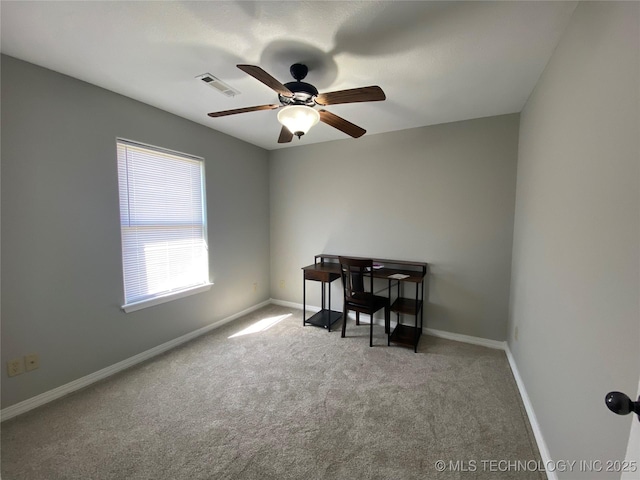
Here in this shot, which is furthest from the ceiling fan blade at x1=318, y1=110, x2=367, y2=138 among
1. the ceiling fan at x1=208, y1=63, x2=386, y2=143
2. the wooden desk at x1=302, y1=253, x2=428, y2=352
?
the wooden desk at x1=302, y1=253, x2=428, y2=352

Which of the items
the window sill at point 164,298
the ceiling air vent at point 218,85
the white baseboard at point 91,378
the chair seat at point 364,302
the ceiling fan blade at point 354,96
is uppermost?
the ceiling air vent at point 218,85

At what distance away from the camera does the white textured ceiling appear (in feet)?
4.43

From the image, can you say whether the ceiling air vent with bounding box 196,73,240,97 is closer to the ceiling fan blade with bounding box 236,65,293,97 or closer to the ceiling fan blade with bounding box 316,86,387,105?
the ceiling fan blade with bounding box 236,65,293,97

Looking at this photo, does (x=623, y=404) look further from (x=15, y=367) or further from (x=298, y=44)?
(x=15, y=367)

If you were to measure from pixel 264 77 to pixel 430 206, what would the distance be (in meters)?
2.31

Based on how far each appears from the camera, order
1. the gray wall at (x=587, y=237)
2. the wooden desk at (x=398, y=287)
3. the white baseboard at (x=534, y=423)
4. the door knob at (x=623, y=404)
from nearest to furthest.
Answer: the door knob at (x=623, y=404)
the gray wall at (x=587, y=237)
the white baseboard at (x=534, y=423)
the wooden desk at (x=398, y=287)

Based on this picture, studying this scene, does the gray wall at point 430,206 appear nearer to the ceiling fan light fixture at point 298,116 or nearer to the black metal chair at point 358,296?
the black metal chair at point 358,296

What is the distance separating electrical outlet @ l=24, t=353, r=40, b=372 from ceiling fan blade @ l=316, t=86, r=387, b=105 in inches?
106

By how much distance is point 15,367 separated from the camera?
1810 millimetres

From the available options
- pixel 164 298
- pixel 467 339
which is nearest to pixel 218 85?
pixel 164 298

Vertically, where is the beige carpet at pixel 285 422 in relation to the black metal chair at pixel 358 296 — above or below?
below

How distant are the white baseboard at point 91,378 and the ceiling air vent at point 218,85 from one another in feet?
8.22

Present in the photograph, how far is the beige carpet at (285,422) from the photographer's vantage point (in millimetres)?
1471

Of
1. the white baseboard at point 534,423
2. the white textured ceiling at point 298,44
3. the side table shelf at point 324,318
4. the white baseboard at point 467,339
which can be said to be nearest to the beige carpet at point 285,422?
the white baseboard at point 534,423
